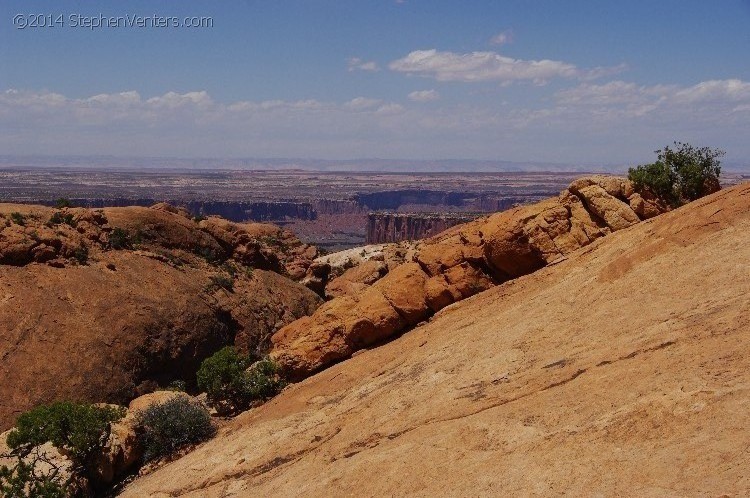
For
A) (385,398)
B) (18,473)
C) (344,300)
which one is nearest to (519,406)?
(385,398)

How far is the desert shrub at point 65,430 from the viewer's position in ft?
Answer: 66.1

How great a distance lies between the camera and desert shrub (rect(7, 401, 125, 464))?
66.1 feet

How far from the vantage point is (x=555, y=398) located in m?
13.0

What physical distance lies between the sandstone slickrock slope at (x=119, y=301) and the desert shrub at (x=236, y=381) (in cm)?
703

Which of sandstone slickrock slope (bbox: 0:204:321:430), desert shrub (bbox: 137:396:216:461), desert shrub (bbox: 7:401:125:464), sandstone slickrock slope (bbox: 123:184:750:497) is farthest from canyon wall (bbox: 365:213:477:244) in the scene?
desert shrub (bbox: 7:401:125:464)

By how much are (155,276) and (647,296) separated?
1183 inches

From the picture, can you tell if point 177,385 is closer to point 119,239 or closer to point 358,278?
point 119,239

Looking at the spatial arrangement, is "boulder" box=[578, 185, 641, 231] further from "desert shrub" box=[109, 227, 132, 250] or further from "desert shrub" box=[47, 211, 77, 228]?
"desert shrub" box=[47, 211, 77, 228]

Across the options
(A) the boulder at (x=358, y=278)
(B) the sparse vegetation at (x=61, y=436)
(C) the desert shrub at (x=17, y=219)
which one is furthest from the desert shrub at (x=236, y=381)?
(A) the boulder at (x=358, y=278)

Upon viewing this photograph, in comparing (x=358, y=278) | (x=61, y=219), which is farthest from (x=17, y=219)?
(x=358, y=278)

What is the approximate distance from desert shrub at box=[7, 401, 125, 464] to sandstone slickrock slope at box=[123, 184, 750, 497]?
7.08 feet

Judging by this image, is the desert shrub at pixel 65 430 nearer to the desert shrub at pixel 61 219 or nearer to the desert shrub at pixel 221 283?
the desert shrub at pixel 61 219

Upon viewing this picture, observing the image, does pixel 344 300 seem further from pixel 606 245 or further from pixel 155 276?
pixel 155 276

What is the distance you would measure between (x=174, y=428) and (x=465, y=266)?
11866 mm
